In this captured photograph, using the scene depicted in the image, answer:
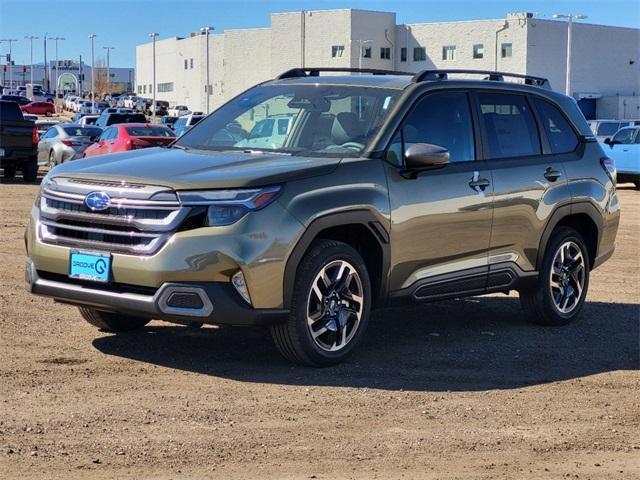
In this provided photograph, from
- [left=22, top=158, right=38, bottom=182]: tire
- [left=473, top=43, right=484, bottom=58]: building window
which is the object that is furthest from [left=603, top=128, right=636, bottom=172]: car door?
[left=473, top=43, right=484, bottom=58]: building window

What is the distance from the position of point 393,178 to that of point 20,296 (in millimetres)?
3805

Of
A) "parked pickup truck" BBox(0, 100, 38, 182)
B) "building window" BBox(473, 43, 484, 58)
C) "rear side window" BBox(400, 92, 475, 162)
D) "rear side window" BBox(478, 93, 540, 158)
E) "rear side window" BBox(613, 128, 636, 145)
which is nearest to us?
"rear side window" BBox(400, 92, 475, 162)

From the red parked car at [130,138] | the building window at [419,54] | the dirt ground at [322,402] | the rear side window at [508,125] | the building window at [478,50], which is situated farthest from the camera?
the building window at [419,54]

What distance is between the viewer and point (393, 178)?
7.45 meters

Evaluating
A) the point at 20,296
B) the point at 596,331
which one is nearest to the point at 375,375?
the point at 596,331

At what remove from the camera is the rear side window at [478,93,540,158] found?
8477 millimetres

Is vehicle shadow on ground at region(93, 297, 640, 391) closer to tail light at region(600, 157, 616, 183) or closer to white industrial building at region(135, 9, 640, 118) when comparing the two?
tail light at region(600, 157, 616, 183)

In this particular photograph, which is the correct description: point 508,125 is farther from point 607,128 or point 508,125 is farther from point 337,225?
point 607,128

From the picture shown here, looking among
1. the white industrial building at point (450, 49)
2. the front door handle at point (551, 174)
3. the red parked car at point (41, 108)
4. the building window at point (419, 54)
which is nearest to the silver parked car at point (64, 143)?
the front door handle at point (551, 174)

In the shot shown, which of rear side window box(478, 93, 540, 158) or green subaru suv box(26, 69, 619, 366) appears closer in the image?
green subaru suv box(26, 69, 619, 366)

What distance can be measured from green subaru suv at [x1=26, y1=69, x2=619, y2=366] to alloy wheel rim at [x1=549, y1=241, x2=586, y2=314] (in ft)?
0.06

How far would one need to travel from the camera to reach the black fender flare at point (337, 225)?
6.74 metres

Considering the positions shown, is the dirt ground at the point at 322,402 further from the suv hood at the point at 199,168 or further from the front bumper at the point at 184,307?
the suv hood at the point at 199,168

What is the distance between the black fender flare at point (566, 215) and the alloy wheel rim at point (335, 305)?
7.13 ft
